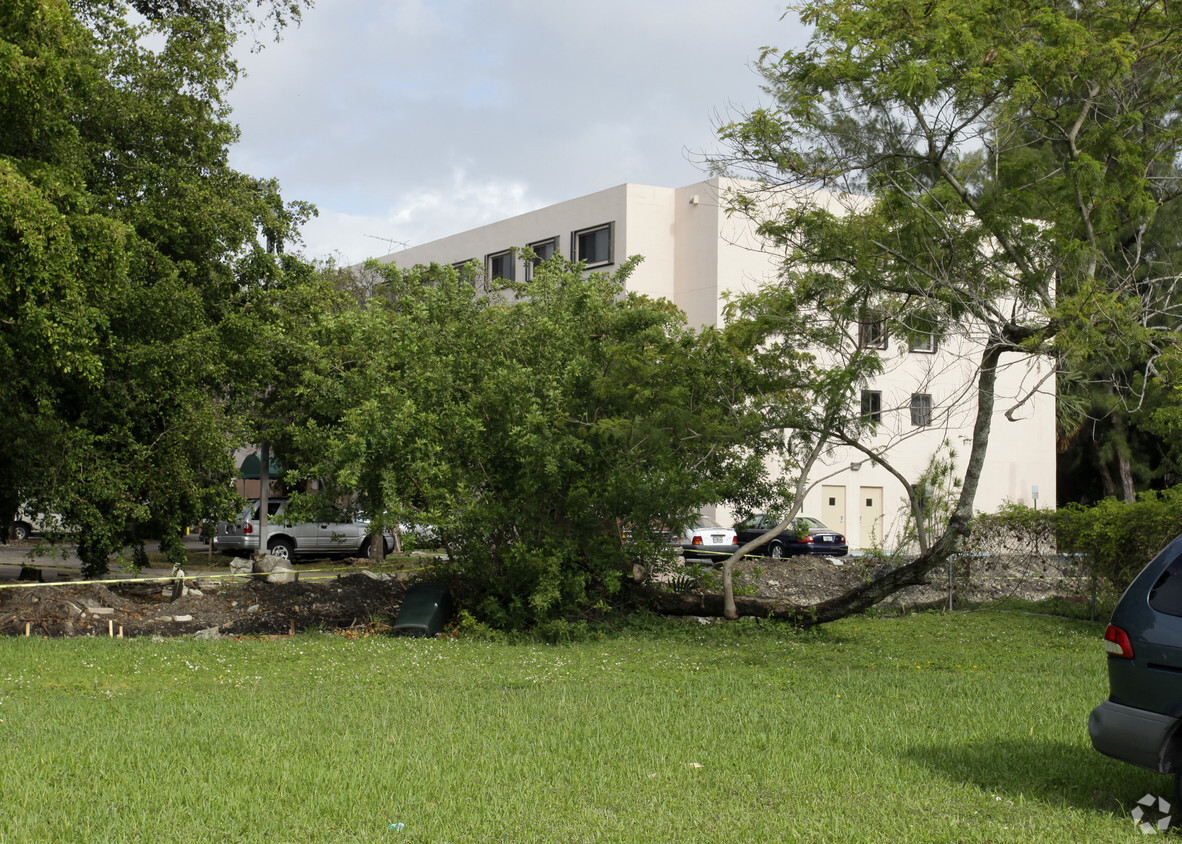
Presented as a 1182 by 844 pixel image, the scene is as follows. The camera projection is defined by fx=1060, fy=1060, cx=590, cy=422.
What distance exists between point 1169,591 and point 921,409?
25.2ft

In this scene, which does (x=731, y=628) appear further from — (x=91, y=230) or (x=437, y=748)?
(x=91, y=230)

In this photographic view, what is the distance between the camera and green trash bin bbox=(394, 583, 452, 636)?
1404 cm

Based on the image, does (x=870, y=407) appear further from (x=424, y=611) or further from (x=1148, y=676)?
(x=1148, y=676)

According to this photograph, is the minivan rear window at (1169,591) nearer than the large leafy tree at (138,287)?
Yes

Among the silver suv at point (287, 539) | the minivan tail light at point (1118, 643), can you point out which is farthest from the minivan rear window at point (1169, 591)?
the silver suv at point (287, 539)

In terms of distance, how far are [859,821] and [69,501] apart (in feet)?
47.6

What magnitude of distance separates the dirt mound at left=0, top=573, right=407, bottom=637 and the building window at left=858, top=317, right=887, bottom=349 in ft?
25.2

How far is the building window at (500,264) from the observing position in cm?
3903

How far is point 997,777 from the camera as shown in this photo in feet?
20.0

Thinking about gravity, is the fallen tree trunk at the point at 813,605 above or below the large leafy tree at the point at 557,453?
below

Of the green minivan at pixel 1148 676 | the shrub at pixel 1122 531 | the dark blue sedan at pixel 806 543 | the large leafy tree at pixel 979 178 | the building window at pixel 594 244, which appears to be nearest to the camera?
the green minivan at pixel 1148 676

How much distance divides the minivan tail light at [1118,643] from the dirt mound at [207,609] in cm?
1128

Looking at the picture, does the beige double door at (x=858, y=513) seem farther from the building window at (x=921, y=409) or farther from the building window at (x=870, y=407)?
the building window at (x=921, y=409)

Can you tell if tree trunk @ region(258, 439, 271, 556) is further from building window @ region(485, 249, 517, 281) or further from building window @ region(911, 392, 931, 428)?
building window @ region(911, 392, 931, 428)
